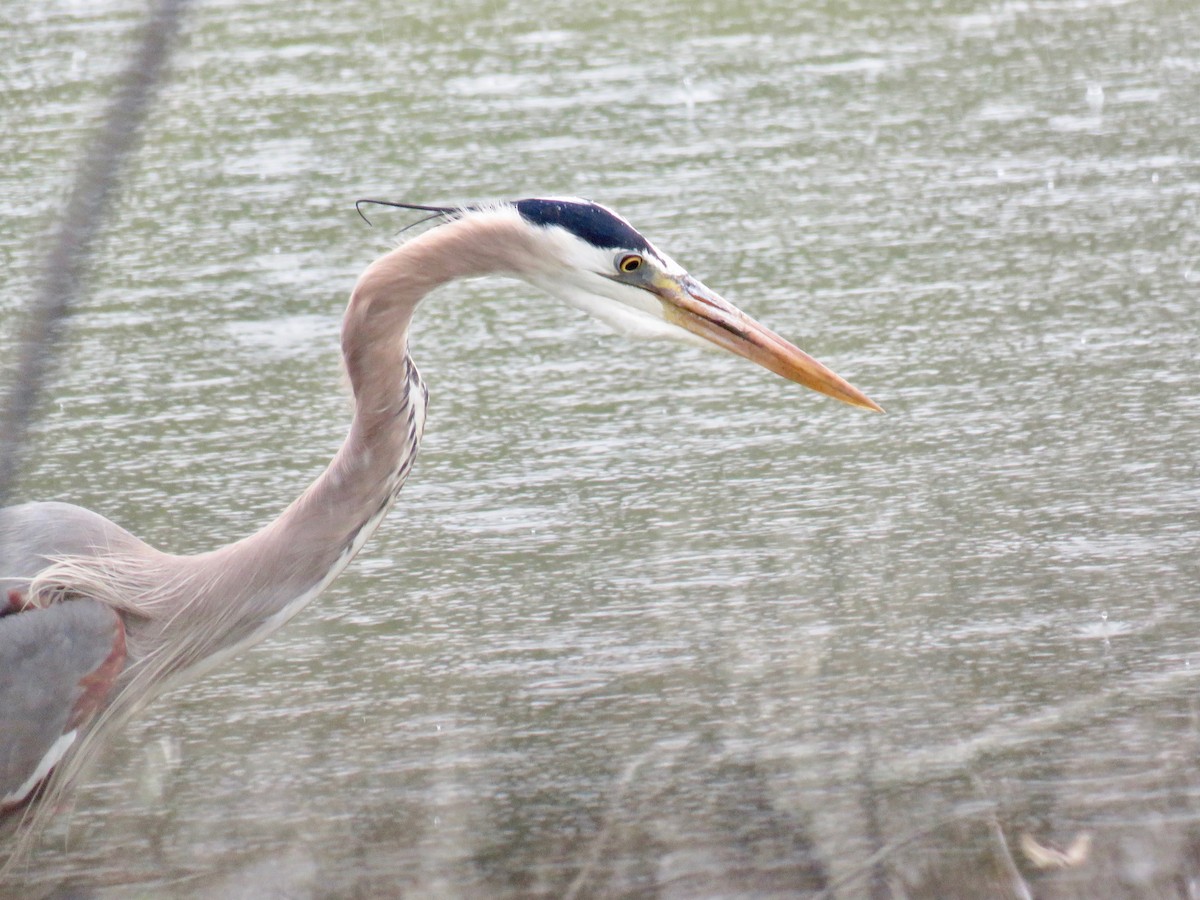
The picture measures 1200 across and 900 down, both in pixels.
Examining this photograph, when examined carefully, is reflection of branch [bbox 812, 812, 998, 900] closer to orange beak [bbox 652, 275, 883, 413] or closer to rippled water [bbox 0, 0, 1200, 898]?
rippled water [bbox 0, 0, 1200, 898]

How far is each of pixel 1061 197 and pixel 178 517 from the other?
3.06m

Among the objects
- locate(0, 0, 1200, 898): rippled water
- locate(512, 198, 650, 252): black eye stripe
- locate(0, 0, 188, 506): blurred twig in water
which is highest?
locate(0, 0, 188, 506): blurred twig in water

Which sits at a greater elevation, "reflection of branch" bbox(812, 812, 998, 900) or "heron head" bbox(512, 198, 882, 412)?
"heron head" bbox(512, 198, 882, 412)

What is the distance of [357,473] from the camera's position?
2.59 m

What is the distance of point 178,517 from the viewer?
3.83 meters

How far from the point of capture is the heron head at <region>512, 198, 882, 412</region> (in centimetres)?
261

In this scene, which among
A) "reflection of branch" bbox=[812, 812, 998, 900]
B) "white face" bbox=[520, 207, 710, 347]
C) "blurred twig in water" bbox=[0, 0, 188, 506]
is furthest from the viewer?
"white face" bbox=[520, 207, 710, 347]

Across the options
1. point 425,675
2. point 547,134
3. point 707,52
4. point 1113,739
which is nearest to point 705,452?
point 425,675

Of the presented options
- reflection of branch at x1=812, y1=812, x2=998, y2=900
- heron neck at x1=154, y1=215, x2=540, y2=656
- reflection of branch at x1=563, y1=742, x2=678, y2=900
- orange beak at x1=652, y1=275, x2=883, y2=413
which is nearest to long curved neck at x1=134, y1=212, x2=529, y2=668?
heron neck at x1=154, y1=215, x2=540, y2=656

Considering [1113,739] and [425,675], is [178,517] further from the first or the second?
[1113,739]

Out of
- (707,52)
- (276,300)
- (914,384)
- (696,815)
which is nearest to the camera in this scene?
(696,815)

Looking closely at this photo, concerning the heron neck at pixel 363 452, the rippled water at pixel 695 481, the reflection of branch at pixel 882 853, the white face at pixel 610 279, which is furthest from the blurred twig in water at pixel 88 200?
the reflection of branch at pixel 882 853

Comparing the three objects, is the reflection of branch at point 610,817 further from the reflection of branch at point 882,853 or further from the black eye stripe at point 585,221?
the black eye stripe at point 585,221

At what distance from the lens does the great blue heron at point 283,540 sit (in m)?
2.52
